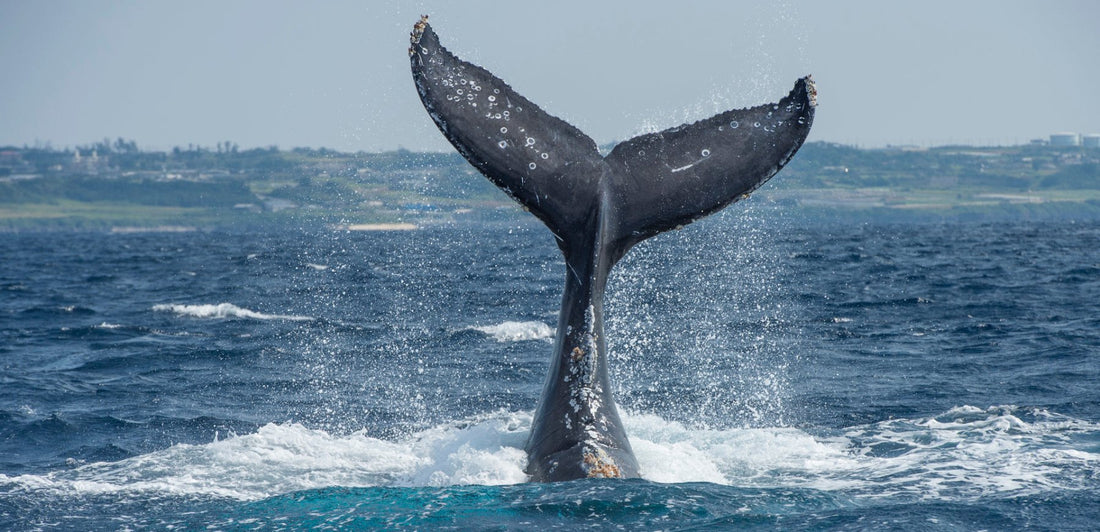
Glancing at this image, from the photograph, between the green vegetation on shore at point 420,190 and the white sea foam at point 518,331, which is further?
the green vegetation on shore at point 420,190

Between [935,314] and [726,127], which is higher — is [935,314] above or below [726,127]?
below

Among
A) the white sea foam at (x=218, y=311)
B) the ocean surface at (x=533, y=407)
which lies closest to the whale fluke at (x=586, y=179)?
the ocean surface at (x=533, y=407)

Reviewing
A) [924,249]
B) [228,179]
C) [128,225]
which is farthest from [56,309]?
[228,179]

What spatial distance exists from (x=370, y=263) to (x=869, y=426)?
2898cm

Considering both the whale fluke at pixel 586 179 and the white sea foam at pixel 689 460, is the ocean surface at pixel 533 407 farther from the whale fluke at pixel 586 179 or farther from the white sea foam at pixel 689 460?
the whale fluke at pixel 586 179

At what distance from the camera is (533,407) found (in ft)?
37.4

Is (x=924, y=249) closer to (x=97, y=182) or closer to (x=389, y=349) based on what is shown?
(x=389, y=349)

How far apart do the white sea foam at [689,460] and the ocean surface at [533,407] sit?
0.03 m

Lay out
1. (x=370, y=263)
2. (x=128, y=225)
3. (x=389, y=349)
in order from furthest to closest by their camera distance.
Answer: (x=128, y=225) → (x=370, y=263) → (x=389, y=349)

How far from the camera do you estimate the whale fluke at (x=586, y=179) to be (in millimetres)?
7434

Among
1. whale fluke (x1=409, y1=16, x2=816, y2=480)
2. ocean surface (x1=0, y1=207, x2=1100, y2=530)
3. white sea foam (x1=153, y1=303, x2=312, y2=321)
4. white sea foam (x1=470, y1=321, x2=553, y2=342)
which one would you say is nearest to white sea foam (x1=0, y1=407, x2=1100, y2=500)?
ocean surface (x1=0, y1=207, x2=1100, y2=530)

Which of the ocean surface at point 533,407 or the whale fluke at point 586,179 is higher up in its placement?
the whale fluke at point 586,179

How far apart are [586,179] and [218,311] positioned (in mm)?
15375

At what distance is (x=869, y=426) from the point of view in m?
10.6
